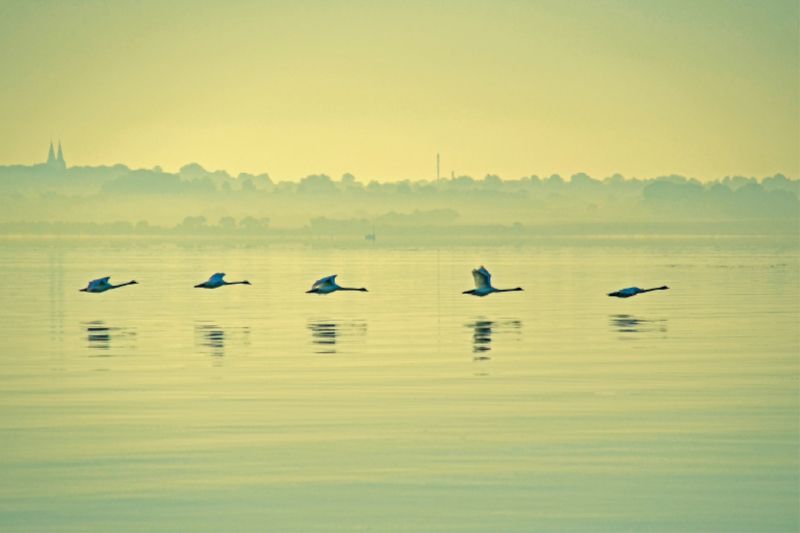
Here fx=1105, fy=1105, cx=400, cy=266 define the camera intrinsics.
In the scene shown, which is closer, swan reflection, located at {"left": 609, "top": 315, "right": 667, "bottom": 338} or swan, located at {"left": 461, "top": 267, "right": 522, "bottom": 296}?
swan reflection, located at {"left": 609, "top": 315, "right": 667, "bottom": 338}

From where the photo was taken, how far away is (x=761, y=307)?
142ft

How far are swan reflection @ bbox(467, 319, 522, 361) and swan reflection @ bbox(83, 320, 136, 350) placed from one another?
33.2 feet

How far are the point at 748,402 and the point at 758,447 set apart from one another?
398 centimetres

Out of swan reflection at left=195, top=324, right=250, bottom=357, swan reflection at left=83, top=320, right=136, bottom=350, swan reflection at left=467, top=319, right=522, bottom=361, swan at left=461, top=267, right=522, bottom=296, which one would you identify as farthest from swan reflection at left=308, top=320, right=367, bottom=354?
swan reflection at left=83, top=320, right=136, bottom=350

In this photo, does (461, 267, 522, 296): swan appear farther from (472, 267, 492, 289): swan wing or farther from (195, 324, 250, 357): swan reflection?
(195, 324, 250, 357): swan reflection

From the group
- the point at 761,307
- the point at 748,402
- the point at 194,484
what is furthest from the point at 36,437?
the point at 761,307

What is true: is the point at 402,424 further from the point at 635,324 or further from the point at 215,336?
the point at 635,324

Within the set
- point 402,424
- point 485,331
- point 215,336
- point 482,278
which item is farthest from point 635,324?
point 402,424

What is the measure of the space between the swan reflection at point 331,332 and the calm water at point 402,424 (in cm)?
17

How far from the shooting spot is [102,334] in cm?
3403

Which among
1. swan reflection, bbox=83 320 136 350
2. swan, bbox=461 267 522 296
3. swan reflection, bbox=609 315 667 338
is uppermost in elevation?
swan, bbox=461 267 522 296

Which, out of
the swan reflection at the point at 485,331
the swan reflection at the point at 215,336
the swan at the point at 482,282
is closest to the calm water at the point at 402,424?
the swan reflection at the point at 485,331

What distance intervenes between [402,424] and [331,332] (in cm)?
1577

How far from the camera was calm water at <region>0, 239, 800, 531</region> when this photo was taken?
13938 mm
